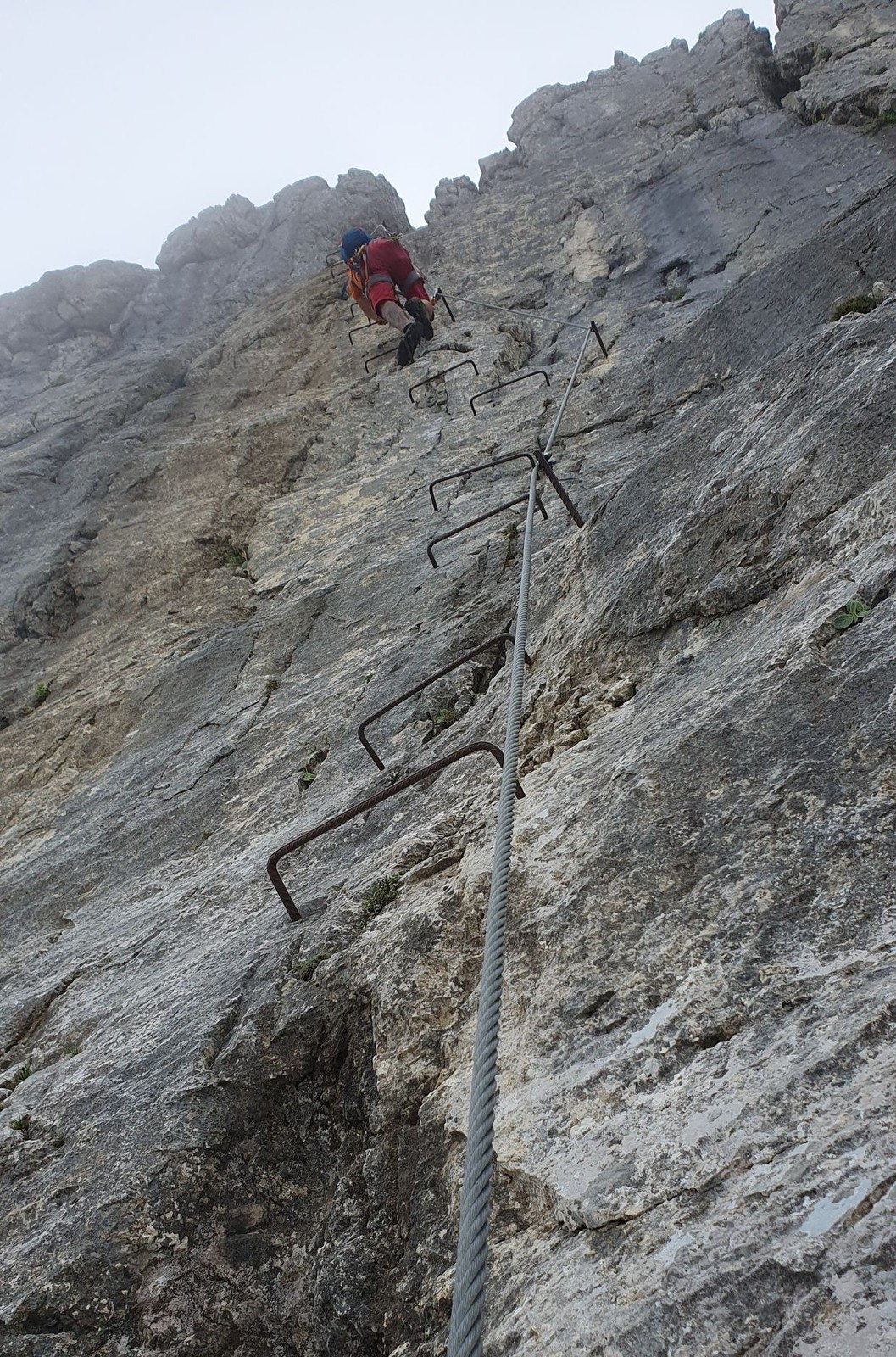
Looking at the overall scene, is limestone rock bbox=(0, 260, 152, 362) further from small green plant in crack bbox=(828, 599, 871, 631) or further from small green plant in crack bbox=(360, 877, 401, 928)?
small green plant in crack bbox=(828, 599, 871, 631)

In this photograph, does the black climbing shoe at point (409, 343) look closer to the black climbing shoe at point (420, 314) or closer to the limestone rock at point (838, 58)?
the black climbing shoe at point (420, 314)

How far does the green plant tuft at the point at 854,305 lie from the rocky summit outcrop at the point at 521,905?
0.02 metres

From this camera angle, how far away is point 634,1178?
2.01 meters

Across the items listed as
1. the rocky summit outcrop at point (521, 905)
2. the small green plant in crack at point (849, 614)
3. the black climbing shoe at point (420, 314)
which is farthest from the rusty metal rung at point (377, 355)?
the small green plant in crack at point (849, 614)

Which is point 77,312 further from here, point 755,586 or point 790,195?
point 755,586

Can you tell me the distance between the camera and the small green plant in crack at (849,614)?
288 centimetres

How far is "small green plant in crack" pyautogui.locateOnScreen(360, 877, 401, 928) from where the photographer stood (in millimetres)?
3789

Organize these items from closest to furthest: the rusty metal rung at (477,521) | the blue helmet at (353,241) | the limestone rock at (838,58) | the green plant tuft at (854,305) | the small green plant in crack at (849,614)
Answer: the small green plant in crack at (849,614) → the green plant tuft at (854,305) → the rusty metal rung at (477,521) → the limestone rock at (838,58) → the blue helmet at (353,241)

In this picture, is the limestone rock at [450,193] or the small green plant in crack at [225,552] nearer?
the small green plant in crack at [225,552]

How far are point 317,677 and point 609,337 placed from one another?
6.24m

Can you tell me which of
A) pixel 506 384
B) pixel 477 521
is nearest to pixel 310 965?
pixel 477 521

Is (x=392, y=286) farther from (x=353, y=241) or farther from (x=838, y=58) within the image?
(x=838, y=58)

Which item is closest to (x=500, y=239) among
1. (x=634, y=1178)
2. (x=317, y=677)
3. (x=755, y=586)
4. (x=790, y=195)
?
(x=790, y=195)

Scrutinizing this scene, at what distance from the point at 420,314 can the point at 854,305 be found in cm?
904
